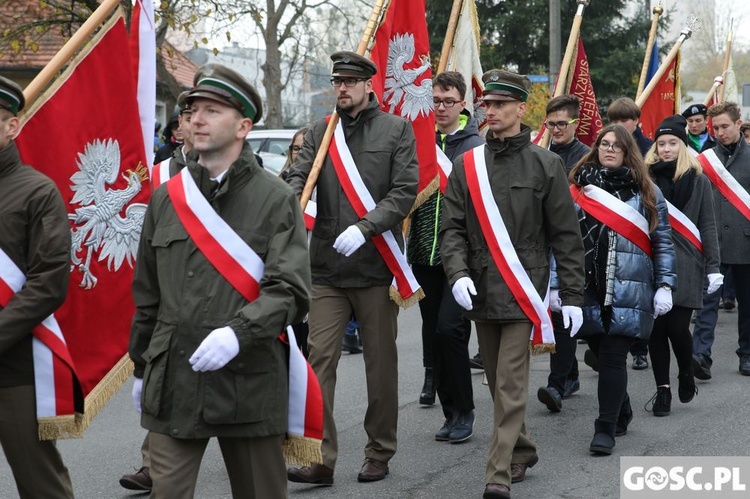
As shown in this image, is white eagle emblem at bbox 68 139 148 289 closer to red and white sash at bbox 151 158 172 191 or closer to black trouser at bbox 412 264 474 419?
red and white sash at bbox 151 158 172 191

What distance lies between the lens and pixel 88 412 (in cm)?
491

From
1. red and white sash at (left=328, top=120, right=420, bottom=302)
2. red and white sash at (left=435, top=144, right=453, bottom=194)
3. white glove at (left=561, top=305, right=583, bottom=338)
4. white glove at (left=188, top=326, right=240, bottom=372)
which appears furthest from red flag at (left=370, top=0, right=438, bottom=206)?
white glove at (left=188, top=326, right=240, bottom=372)

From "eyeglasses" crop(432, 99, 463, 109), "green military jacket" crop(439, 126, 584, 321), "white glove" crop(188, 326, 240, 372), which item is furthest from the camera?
"eyeglasses" crop(432, 99, 463, 109)

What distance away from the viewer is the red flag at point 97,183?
4953mm

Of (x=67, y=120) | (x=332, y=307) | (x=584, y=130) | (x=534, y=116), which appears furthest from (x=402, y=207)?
(x=534, y=116)

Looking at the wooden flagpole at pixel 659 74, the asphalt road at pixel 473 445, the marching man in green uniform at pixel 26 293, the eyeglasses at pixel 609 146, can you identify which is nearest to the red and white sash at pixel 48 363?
the marching man in green uniform at pixel 26 293

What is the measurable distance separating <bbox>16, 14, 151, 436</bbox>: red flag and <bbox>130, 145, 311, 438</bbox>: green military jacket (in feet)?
3.08

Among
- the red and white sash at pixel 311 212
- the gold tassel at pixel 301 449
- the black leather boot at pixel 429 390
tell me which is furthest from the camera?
the black leather boot at pixel 429 390

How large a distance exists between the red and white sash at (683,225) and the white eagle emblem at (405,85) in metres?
1.95

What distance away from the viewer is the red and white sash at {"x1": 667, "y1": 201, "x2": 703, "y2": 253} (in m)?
8.08

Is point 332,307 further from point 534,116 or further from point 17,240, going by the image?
point 534,116

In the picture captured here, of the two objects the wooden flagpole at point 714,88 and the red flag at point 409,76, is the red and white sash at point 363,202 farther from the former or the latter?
the wooden flagpole at point 714,88

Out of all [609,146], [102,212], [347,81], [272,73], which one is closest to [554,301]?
[609,146]

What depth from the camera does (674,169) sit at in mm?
8023
